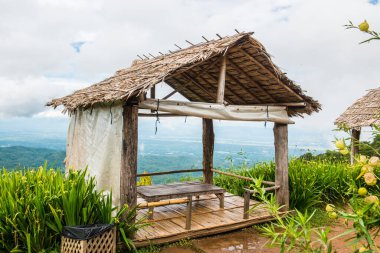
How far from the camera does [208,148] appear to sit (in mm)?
8984

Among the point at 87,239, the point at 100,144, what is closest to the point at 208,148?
the point at 100,144

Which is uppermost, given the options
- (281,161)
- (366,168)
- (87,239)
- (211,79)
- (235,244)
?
(211,79)

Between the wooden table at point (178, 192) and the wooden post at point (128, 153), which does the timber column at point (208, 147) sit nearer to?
the wooden table at point (178, 192)

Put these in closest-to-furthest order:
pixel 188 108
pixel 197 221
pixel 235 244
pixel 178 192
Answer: pixel 188 108, pixel 235 244, pixel 197 221, pixel 178 192

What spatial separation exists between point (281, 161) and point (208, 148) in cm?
212

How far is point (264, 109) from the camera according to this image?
7.10 metres

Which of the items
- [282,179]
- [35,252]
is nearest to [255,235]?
[282,179]

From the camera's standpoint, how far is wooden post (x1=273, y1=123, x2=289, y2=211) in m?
7.44

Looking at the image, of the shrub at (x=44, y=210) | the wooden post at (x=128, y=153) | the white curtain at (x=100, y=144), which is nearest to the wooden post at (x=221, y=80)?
the wooden post at (x=128, y=153)

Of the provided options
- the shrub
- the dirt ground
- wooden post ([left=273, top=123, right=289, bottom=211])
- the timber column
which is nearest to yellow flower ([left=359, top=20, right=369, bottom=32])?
the shrub

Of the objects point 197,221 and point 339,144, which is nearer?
point 339,144

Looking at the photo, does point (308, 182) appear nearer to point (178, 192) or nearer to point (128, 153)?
point (178, 192)

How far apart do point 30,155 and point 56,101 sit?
49234mm

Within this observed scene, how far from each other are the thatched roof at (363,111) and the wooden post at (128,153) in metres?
9.15
